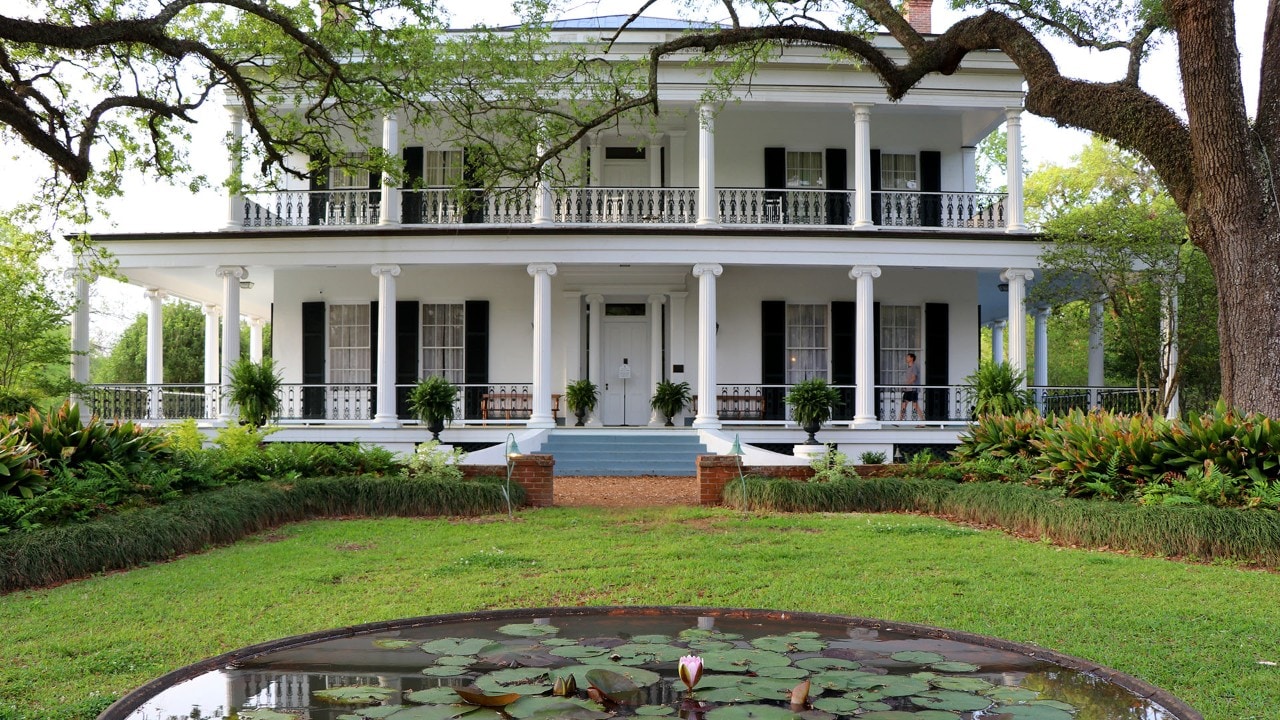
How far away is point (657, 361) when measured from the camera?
1978 centimetres

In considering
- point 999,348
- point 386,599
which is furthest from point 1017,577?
point 999,348

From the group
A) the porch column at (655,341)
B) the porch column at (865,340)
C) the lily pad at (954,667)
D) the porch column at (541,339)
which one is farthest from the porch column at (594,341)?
the lily pad at (954,667)

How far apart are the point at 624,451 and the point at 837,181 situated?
281 inches

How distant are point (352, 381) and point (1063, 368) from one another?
25319mm

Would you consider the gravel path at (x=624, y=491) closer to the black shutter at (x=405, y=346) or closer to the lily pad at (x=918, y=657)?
the black shutter at (x=405, y=346)

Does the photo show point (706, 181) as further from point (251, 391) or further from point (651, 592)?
point (651, 592)

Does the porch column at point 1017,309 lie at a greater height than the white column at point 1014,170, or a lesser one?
lesser

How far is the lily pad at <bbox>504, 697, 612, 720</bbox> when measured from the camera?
2436 millimetres

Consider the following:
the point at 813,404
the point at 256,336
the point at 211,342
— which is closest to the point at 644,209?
the point at 813,404

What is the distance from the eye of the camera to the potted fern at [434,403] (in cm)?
1623

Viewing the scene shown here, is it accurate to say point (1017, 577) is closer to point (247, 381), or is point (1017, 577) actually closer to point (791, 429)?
point (791, 429)

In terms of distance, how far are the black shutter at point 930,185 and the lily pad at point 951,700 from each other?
1819 cm

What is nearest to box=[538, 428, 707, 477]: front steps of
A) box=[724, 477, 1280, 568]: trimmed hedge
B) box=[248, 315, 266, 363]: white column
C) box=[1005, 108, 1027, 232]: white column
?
box=[724, 477, 1280, 568]: trimmed hedge

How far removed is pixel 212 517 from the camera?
9.20 m
